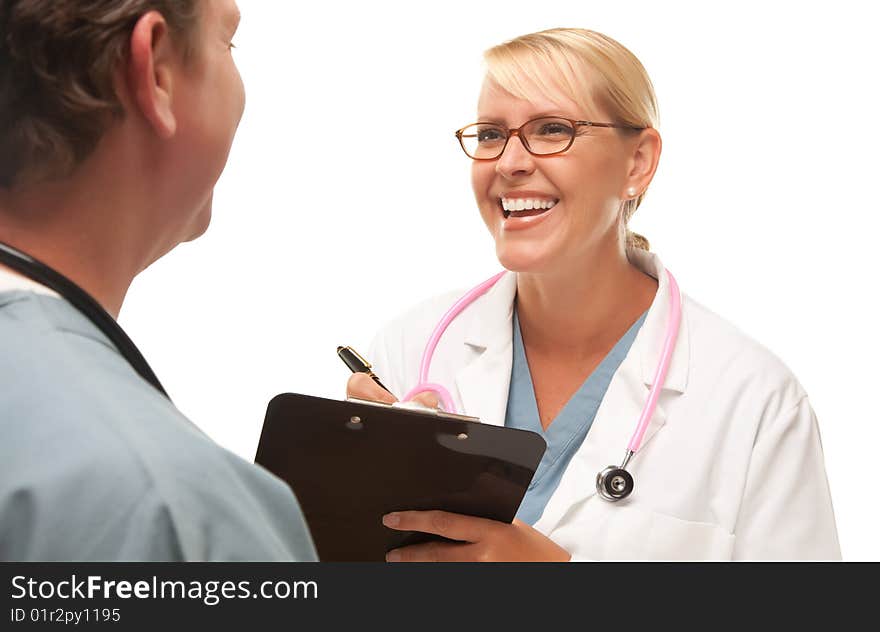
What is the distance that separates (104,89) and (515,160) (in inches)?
36.8

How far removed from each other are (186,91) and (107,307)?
165 mm

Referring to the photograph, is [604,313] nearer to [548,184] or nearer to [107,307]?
[548,184]

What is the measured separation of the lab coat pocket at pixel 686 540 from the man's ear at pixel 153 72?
982 millimetres

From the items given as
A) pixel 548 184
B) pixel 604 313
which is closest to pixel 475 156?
pixel 548 184

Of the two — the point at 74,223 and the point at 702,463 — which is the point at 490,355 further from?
the point at 74,223

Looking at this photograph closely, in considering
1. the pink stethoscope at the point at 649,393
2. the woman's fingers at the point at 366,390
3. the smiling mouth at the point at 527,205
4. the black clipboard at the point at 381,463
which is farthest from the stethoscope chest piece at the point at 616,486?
the smiling mouth at the point at 527,205

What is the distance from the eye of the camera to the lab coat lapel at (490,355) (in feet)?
5.19

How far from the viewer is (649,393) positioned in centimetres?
148

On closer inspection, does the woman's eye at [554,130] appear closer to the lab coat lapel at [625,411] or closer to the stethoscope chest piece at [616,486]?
the lab coat lapel at [625,411]

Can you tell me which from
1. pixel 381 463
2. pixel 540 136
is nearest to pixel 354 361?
pixel 381 463

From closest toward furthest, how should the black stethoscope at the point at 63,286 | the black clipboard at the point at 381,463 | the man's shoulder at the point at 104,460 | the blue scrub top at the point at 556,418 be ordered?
Result: the man's shoulder at the point at 104,460, the black stethoscope at the point at 63,286, the black clipboard at the point at 381,463, the blue scrub top at the point at 556,418
